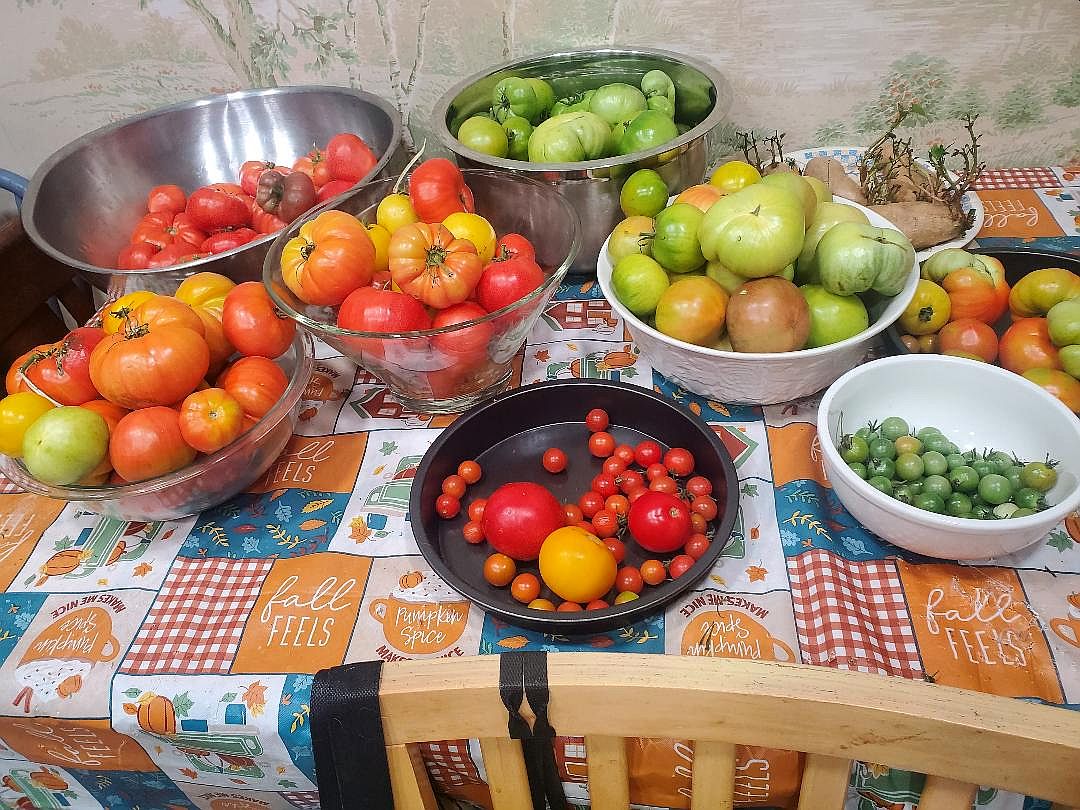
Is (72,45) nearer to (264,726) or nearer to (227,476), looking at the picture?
(227,476)

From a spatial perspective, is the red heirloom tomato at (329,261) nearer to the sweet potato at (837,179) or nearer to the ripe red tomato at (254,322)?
the ripe red tomato at (254,322)

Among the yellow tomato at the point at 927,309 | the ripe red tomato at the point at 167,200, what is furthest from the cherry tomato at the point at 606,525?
the ripe red tomato at the point at 167,200

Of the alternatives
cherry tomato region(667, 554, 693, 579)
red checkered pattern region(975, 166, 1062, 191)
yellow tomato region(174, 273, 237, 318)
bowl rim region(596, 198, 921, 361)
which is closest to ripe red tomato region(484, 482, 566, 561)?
cherry tomato region(667, 554, 693, 579)

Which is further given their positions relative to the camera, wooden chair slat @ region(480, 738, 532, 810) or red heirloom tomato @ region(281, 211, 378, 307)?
red heirloom tomato @ region(281, 211, 378, 307)

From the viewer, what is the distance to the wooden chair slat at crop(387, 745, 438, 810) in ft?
1.75

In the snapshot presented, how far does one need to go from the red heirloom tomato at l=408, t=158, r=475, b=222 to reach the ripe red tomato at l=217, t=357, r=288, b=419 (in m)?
0.27

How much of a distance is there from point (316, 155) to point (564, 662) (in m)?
0.97

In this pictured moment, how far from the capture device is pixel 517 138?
1094mm

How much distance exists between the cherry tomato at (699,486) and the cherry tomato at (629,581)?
114 mm

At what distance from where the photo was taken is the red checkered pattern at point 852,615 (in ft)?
2.08

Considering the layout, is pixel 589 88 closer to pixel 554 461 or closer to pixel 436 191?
pixel 436 191

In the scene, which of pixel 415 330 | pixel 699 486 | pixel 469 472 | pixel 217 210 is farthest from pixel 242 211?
pixel 699 486

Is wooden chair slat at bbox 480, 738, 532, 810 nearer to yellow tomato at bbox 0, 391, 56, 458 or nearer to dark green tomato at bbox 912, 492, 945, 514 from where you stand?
dark green tomato at bbox 912, 492, 945, 514

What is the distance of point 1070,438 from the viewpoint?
68cm
